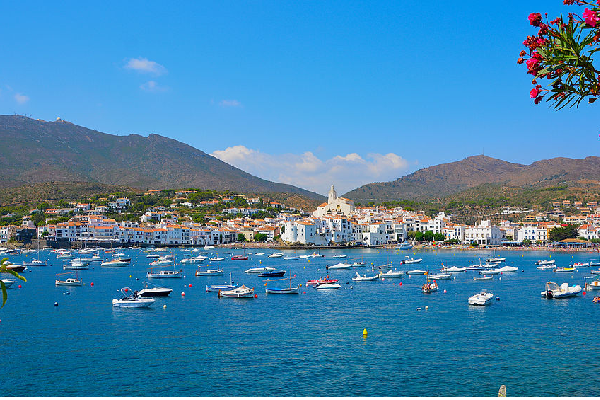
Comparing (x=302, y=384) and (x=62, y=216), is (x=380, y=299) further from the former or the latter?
(x=62, y=216)

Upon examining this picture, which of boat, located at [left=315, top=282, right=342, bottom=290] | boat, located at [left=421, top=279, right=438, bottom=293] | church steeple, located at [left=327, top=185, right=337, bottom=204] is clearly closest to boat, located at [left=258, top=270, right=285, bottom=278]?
boat, located at [left=315, top=282, right=342, bottom=290]

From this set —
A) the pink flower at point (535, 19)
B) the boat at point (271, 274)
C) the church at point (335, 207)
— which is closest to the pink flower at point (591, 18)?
the pink flower at point (535, 19)

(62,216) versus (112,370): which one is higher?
(62,216)

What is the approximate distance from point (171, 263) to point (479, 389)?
60.3 m

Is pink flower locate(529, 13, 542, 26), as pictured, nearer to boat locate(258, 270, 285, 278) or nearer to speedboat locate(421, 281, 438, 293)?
speedboat locate(421, 281, 438, 293)

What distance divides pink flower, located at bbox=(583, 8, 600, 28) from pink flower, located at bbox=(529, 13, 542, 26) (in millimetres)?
662

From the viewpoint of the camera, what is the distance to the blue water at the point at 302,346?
18.8m

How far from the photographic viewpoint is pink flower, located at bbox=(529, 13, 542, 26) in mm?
6934

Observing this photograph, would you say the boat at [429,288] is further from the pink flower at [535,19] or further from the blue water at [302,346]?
the pink flower at [535,19]

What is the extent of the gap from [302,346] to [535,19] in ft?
65.1

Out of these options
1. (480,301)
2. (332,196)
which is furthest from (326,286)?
(332,196)

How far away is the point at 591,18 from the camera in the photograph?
631 centimetres

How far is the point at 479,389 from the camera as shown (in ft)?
59.8

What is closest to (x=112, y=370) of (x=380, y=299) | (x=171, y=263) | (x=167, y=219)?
(x=380, y=299)
